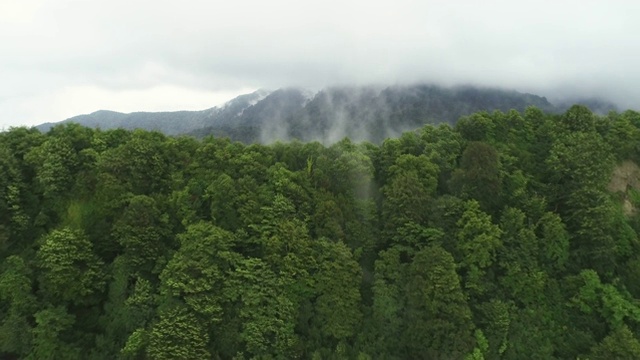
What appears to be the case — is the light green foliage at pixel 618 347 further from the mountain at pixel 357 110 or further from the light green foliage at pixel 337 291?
the mountain at pixel 357 110

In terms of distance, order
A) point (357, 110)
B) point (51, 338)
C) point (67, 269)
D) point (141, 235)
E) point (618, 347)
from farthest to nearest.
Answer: point (357, 110) < point (141, 235) < point (67, 269) < point (51, 338) < point (618, 347)

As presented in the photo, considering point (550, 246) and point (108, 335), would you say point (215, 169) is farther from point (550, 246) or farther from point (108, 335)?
point (550, 246)

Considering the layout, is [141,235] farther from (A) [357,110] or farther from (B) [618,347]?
(A) [357,110]

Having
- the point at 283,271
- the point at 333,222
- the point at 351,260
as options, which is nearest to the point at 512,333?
the point at 351,260

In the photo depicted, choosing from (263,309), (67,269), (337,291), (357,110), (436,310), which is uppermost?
(357,110)

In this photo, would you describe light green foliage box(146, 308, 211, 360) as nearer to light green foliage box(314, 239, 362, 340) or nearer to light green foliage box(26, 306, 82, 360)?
light green foliage box(26, 306, 82, 360)

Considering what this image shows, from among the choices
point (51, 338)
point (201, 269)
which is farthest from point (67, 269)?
point (201, 269)
